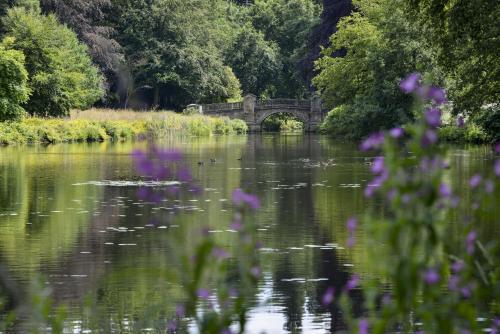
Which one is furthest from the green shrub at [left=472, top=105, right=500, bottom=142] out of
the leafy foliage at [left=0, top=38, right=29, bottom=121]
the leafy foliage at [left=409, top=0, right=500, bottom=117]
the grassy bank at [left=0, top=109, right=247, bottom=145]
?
the grassy bank at [left=0, top=109, right=247, bottom=145]

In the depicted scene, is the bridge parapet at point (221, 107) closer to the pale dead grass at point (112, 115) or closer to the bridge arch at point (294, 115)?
the bridge arch at point (294, 115)

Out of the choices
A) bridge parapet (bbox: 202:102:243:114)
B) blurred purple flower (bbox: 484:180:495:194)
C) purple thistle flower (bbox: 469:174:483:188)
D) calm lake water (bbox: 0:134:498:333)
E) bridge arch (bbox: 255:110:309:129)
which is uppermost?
bridge parapet (bbox: 202:102:243:114)

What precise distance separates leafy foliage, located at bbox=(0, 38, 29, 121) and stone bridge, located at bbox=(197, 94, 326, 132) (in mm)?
35683

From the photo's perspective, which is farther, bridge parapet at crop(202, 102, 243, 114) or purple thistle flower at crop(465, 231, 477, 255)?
bridge parapet at crop(202, 102, 243, 114)

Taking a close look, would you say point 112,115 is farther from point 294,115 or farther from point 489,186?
point 489,186

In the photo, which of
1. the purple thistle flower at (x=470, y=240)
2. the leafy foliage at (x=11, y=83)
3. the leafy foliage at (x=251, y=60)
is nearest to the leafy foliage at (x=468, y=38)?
the purple thistle flower at (x=470, y=240)

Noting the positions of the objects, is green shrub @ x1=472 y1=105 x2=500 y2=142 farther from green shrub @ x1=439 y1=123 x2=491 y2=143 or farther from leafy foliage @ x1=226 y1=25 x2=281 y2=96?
leafy foliage @ x1=226 y1=25 x2=281 y2=96

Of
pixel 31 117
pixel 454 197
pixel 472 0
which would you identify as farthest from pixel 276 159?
pixel 454 197

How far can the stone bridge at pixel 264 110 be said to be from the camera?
271 feet

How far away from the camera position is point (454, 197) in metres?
4.55

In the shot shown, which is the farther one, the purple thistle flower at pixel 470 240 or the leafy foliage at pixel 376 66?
the leafy foliage at pixel 376 66

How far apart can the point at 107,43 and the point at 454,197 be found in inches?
2776

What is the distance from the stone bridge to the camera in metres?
82.8

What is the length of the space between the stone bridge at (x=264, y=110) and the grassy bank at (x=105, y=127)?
6.38m
